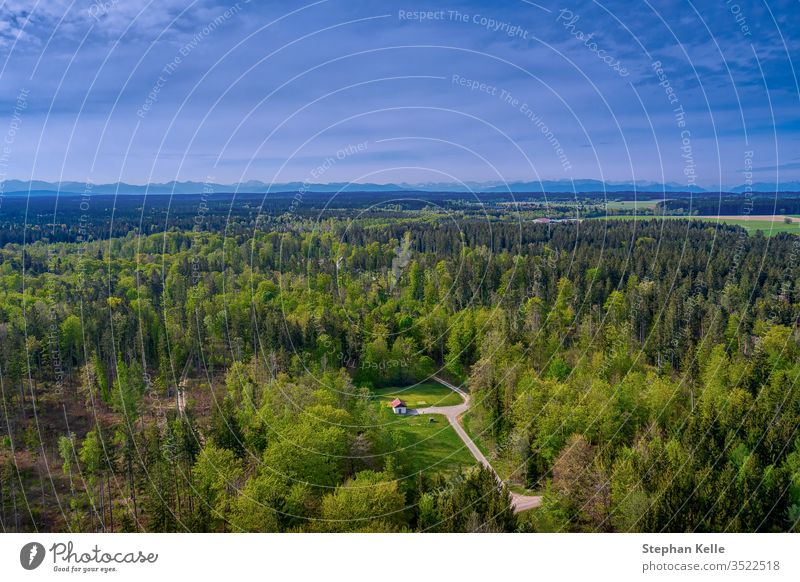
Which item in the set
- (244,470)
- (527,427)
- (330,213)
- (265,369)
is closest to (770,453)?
(527,427)

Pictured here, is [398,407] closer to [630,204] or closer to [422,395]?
[422,395]

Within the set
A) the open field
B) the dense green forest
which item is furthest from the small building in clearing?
the open field

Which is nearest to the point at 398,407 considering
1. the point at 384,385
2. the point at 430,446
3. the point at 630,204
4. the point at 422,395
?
the point at 422,395

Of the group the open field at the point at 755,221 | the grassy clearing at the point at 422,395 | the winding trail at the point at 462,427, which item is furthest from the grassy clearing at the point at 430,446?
the open field at the point at 755,221

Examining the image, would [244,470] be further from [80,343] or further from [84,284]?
[84,284]
